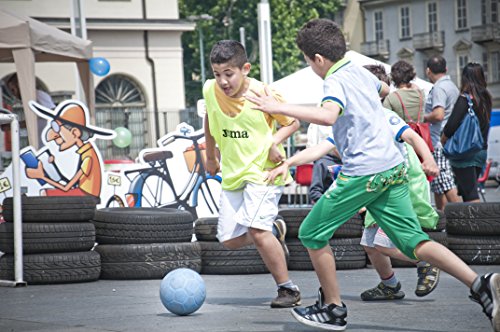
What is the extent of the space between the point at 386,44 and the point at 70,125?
76.4 meters

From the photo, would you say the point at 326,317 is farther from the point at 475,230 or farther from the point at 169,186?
the point at 169,186

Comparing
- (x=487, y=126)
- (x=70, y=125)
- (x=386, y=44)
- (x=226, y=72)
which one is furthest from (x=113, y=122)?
(x=386, y=44)

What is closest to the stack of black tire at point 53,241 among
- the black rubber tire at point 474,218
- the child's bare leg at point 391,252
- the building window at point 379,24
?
the child's bare leg at point 391,252

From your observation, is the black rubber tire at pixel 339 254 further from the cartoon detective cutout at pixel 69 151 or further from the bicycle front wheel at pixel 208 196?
the bicycle front wheel at pixel 208 196

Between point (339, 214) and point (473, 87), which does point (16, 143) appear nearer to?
point (339, 214)

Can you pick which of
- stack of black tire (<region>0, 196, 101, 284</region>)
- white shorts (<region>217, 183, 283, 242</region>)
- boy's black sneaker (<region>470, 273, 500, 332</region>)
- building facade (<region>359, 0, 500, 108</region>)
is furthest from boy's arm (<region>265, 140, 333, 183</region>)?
building facade (<region>359, 0, 500, 108</region>)

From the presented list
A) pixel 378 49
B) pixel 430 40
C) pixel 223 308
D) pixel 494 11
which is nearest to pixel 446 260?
pixel 223 308

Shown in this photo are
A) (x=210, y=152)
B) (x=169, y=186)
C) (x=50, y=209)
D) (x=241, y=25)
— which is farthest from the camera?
(x=241, y=25)

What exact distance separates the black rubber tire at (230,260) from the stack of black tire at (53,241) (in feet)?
3.30

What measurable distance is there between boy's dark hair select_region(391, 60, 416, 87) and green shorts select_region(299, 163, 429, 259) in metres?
4.88

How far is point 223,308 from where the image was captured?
719 centimetres

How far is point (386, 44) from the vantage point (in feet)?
286

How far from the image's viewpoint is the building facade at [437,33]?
79.1m

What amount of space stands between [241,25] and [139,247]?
61.5 meters
